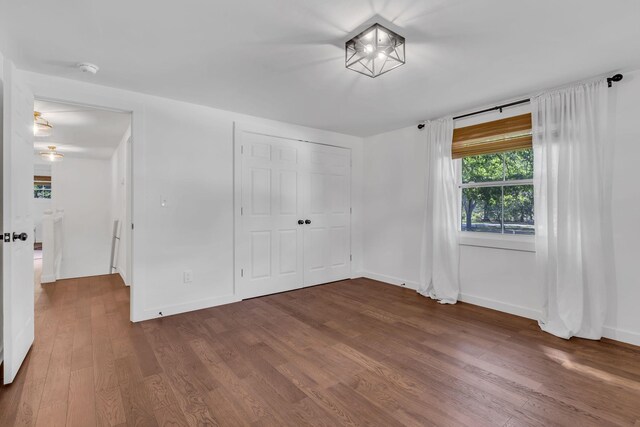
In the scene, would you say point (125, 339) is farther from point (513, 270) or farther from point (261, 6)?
point (513, 270)

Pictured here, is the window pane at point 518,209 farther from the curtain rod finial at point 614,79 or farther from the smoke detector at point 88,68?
the smoke detector at point 88,68

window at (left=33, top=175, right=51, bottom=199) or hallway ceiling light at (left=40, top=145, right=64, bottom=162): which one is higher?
hallway ceiling light at (left=40, top=145, right=64, bottom=162)

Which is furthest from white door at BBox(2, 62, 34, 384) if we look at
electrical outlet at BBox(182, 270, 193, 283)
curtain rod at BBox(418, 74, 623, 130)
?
curtain rod at BBox(418, 74, 623, 130)

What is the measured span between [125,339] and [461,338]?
2.96 meters

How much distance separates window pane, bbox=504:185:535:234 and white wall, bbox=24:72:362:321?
320 centimetres

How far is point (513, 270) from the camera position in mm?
3271

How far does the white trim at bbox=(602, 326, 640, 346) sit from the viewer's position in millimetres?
2525

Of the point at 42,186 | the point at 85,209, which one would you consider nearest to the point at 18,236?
the point at 85,209

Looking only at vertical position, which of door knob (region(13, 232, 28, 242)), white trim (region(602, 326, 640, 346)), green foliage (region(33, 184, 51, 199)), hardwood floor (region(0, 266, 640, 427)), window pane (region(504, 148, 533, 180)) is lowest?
hardwood floor (region(0, 266, 640, 427))

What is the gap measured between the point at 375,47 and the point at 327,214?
2901mm

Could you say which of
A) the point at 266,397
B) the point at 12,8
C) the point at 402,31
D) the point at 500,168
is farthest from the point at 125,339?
the point at 500,168

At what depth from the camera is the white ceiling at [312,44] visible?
5.80ft

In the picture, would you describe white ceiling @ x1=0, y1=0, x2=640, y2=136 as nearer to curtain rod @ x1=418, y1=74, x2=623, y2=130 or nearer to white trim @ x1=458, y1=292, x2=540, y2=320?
curtain rod @ x1=418, y1=74, x2=623, y2=130

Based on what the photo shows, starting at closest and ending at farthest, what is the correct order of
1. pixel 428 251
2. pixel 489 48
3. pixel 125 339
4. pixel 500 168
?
1. pixel 489 48
2. pixel 125 339
3. pixel 500 168
4. pixel 428 251
